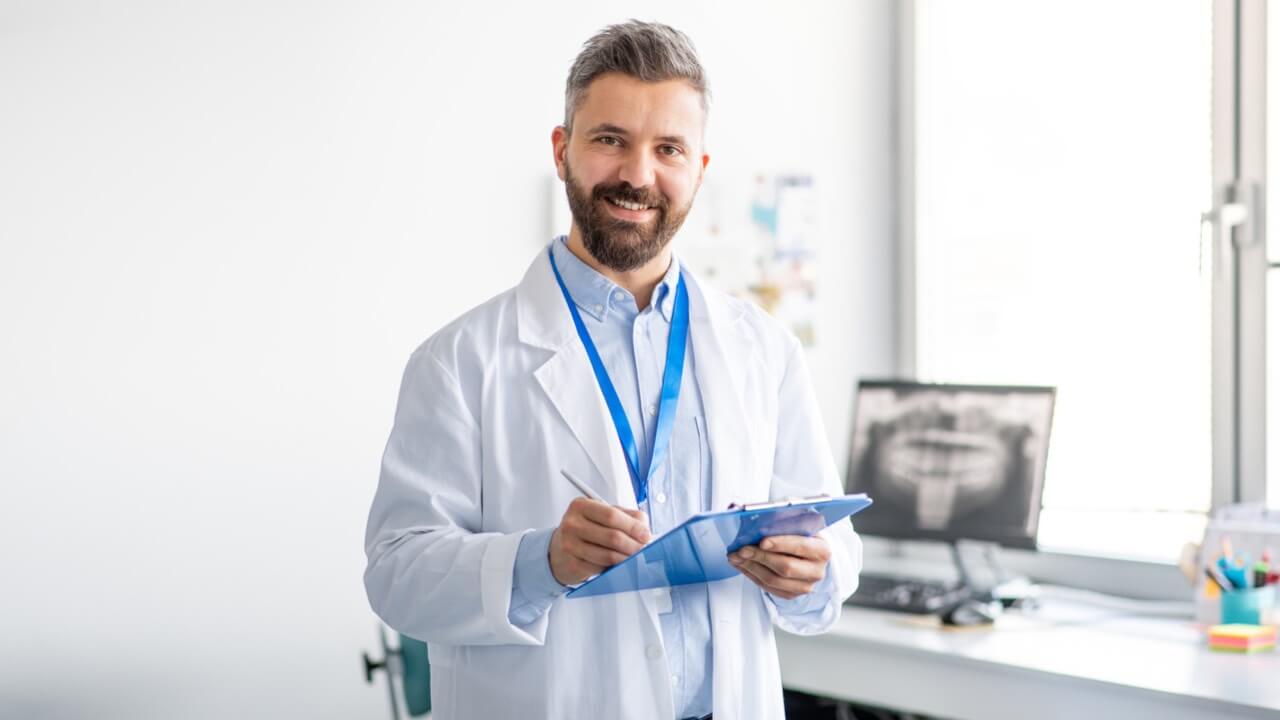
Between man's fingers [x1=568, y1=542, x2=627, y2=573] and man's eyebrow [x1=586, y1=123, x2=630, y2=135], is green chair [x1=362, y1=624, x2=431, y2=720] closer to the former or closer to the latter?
man's fingers [x1=568, y1=542, x2=627, y2=573]

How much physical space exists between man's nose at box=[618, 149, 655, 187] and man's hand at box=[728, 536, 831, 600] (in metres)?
0.45

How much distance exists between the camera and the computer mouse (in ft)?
8.41

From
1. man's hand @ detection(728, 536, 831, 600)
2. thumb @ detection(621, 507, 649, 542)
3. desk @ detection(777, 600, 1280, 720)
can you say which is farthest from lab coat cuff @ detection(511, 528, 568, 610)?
desk @ detection(777, 600, 1280, 720)

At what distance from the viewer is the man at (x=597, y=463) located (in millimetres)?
1467

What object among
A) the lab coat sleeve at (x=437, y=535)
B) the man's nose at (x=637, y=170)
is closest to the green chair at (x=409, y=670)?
the lab coat sleeve at (x=437, y=535)

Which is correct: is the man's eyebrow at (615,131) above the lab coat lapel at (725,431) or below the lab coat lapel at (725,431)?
above

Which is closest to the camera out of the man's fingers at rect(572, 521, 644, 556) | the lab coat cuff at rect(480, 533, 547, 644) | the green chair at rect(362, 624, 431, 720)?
the man's fingers at rect(572, 521, 644, 556)

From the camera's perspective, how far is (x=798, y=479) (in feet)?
5.64

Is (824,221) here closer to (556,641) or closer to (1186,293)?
(1186,293)

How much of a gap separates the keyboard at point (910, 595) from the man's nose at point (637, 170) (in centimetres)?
144

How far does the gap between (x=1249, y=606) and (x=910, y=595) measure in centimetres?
66

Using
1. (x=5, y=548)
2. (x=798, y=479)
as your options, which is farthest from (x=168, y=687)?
(x=798, y=479)

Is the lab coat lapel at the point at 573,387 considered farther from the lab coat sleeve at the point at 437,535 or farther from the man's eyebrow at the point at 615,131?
the man's eyebrow at the point at 615,131

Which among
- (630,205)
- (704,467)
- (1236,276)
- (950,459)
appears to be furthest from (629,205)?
(1236,276)
